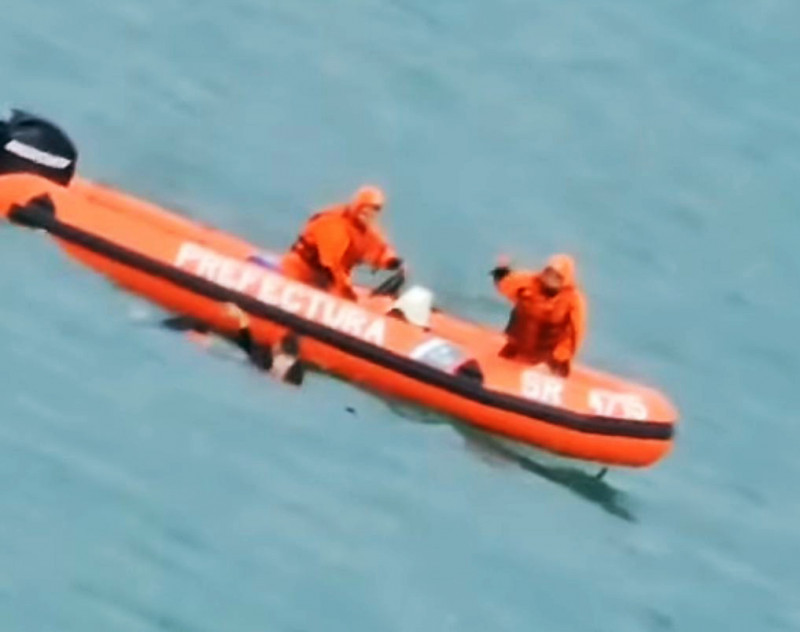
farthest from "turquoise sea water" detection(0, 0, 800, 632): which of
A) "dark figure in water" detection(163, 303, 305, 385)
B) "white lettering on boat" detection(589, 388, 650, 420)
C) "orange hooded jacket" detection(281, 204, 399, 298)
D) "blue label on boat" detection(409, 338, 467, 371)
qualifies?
"orange hooded jacket" detection(281, 204, 399, 298)

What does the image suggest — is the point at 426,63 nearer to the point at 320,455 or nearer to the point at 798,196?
the point at 798,196

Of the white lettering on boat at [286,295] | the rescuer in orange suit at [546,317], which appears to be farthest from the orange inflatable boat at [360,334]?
the rescuer in orange suit at [546,317]

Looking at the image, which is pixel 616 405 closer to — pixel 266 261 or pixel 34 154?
pixel 266 261

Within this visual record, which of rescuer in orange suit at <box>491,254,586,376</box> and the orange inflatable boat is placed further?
rescuer in orange suit at <box>491,254,586,376</box>

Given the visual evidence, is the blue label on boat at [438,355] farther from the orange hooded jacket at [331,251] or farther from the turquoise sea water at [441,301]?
the orange hooded jacket at [331,251]

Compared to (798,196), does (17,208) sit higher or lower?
lower

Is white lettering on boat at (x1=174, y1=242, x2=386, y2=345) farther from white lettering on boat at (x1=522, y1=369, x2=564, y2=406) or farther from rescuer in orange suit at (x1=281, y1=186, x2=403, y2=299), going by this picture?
white lettering on boat at (x1=522, y1=369, x2=564, y2=406)

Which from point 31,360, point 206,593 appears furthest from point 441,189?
point 206,593
